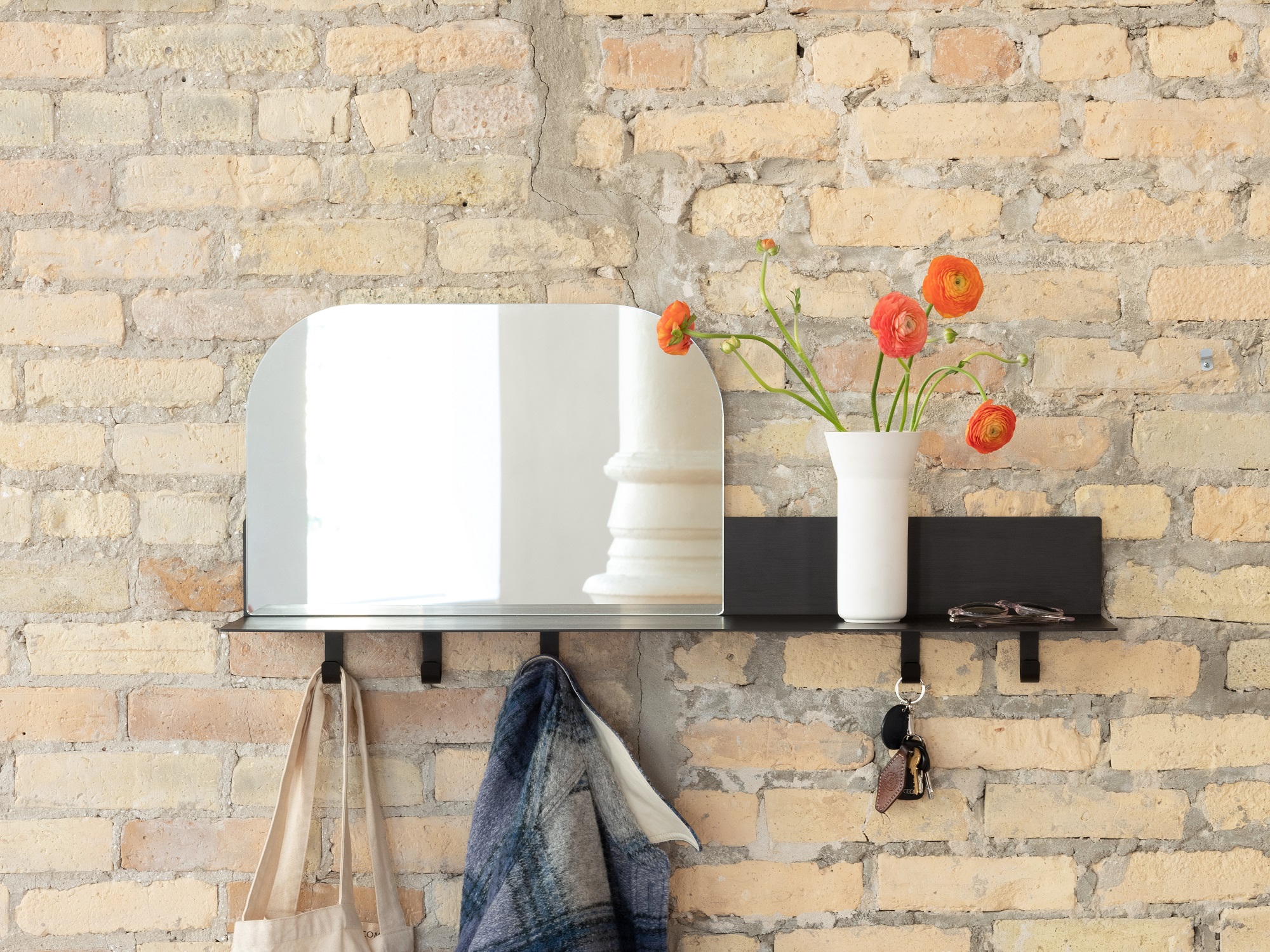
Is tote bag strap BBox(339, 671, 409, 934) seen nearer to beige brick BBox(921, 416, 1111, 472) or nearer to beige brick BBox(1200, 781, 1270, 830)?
beige brick BBox(921, 416, 1111, 472)

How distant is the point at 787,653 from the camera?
109 centimetres

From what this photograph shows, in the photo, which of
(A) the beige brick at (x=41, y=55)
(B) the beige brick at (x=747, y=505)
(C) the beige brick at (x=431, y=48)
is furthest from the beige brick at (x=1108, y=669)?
(A) the beige brick at (x=41, y=55)

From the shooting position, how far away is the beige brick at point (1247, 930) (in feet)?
3.53

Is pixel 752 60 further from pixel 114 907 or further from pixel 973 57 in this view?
pixel 114 907

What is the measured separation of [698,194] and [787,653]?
553 millimetres

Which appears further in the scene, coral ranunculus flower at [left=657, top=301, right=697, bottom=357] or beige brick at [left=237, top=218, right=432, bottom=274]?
beige brick at [left=237, top=218, right=432, bottom=274]

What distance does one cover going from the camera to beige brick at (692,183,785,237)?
1.08m

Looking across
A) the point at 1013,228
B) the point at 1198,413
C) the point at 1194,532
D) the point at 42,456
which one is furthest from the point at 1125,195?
the point at 42,456

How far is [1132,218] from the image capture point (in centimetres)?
107

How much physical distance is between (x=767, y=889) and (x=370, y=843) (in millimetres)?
468

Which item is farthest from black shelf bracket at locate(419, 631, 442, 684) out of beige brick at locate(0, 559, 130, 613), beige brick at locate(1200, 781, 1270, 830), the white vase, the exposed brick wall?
beige brick at locate(1200, 781, 1270, 830)

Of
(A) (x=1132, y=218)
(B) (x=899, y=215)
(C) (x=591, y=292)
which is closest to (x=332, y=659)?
(C) (x=591, y=292)

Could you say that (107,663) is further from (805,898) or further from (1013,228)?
(1013,228)

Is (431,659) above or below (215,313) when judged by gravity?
below
